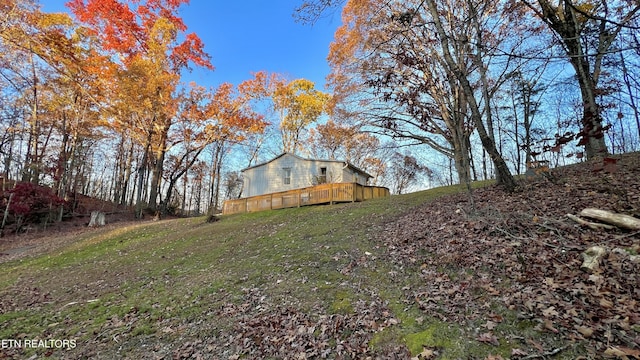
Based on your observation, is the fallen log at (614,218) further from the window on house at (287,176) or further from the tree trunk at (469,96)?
the window on house at (287,176)

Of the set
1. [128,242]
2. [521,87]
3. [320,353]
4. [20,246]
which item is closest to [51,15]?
[20,246]

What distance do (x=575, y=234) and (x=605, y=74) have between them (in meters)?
9.89

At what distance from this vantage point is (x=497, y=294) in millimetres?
3396

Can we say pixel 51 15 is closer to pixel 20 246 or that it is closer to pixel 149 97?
pixel 149 97

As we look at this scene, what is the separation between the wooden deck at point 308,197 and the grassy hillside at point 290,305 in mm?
6768

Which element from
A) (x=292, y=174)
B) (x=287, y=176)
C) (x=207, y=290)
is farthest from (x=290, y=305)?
(x=287, y=176)

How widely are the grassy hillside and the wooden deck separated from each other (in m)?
6.77

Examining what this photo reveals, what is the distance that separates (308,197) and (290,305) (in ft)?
39.1

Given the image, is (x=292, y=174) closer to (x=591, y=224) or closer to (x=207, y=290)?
(x=207, y=290)

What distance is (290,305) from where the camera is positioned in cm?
432

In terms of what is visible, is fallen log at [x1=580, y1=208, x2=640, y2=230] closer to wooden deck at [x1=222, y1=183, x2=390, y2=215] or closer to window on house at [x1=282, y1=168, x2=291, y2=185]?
wooden deck at [x1=222, y1=183, x2=390, y2=215]

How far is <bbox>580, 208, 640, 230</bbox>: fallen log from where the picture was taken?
392 cm

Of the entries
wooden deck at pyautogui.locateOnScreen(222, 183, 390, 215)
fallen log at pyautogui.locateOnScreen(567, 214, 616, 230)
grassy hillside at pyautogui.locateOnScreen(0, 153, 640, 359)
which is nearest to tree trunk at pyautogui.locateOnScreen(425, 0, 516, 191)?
grassy hillside at pyautogui.locateOnScreen(0, 153, 640, 359)

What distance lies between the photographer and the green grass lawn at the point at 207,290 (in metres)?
3.82
